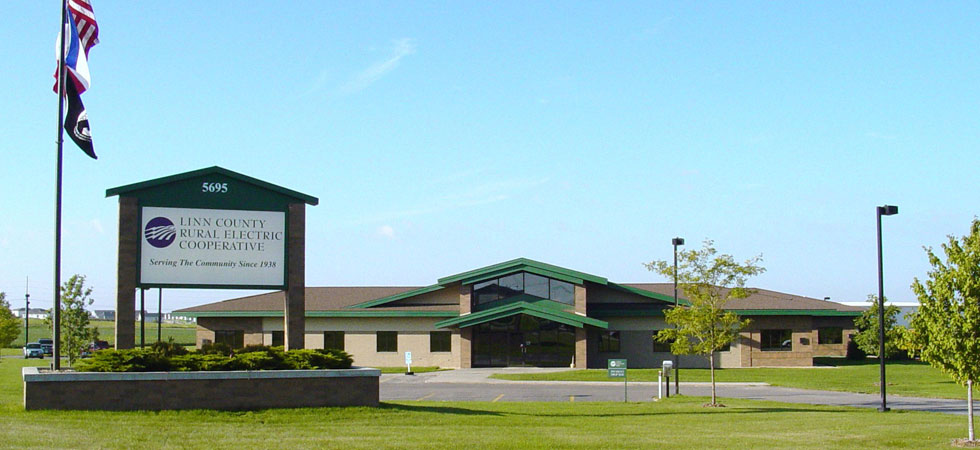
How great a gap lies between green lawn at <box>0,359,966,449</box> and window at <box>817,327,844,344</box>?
32.9 meters

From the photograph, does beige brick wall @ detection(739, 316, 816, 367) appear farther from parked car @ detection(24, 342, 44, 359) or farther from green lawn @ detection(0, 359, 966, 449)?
parked car @ detection(24, 342, 44, 359)

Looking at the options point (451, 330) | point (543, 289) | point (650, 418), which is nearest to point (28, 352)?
point (451, 330)

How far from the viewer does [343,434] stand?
16094 mm

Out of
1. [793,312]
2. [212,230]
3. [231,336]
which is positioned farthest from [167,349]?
[793,312]

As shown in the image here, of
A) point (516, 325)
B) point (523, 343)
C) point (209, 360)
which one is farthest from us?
point (523, 343)

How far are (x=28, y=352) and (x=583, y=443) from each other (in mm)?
67416

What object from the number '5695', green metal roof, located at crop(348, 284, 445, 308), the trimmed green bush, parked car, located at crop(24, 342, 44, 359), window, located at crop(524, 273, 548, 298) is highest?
the number '5695'

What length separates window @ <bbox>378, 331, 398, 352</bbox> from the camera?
2014 inches

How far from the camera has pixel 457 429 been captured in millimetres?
17406

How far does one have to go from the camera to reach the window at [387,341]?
5116cm

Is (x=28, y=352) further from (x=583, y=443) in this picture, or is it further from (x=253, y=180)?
(x=583, y=443)

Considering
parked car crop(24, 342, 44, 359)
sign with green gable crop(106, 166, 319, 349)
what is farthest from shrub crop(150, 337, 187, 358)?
parked car crop(24, 342, 44, 359)

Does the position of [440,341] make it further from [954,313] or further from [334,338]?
[954,313]

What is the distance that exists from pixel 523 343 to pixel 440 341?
4.74m
